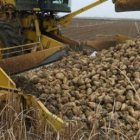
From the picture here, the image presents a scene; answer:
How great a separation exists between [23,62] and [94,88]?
1.42 m

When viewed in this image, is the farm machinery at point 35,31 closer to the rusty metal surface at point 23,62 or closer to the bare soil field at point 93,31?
the rusty metal surface at point 23,62

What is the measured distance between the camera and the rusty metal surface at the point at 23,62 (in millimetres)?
4742

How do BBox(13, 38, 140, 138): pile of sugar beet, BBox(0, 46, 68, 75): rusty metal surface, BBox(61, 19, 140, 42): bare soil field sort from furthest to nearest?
BBox(61, 19, 140, 42): bare soil field
BBox(0, 46, 68, 75): rusty metal surface
BBox(13, 38, 140, 138): pile of sugar beet

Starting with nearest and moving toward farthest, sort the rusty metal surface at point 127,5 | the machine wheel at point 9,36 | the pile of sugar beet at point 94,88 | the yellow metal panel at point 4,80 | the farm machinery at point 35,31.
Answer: the pile of sugar beet at point 94,88
the yellow metal panel at point 4,80
the farm machinery at point 35,31
the rusty metal surface at point 127,5
the machine wheel at point 9,36

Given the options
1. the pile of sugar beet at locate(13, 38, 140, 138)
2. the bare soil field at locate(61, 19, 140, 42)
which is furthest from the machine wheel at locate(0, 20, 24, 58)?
the bare soil field at locate(61, 19, 140, 42)

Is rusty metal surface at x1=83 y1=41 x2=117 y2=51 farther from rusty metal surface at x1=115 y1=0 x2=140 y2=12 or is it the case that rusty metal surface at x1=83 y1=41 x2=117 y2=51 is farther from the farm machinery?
rusty metal surface at x1=115 y1=0 x2=140 y2=12

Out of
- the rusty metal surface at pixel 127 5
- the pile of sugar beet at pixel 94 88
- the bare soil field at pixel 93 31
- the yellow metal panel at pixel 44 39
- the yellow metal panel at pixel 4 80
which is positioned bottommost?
the bare soil field at pixel 93 31

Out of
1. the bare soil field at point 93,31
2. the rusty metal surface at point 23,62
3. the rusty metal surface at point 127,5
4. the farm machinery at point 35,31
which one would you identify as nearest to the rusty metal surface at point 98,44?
the farm machinery at point 35,31

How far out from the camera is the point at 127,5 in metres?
6.29

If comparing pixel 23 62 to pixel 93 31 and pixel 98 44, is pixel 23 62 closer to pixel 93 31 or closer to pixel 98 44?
pixel 98 44

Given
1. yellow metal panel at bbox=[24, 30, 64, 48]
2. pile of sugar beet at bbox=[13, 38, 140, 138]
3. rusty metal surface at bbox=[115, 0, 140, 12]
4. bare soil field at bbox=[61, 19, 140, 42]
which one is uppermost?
rusty metal surface at bbox=[115, 0, 140, 12]

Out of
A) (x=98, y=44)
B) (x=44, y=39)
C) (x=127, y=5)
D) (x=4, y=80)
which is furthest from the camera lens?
(x=98, y=44)

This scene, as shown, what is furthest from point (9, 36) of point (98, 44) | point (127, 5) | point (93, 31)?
point (93, 31)

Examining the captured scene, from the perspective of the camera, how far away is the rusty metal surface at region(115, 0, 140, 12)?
240 inches
